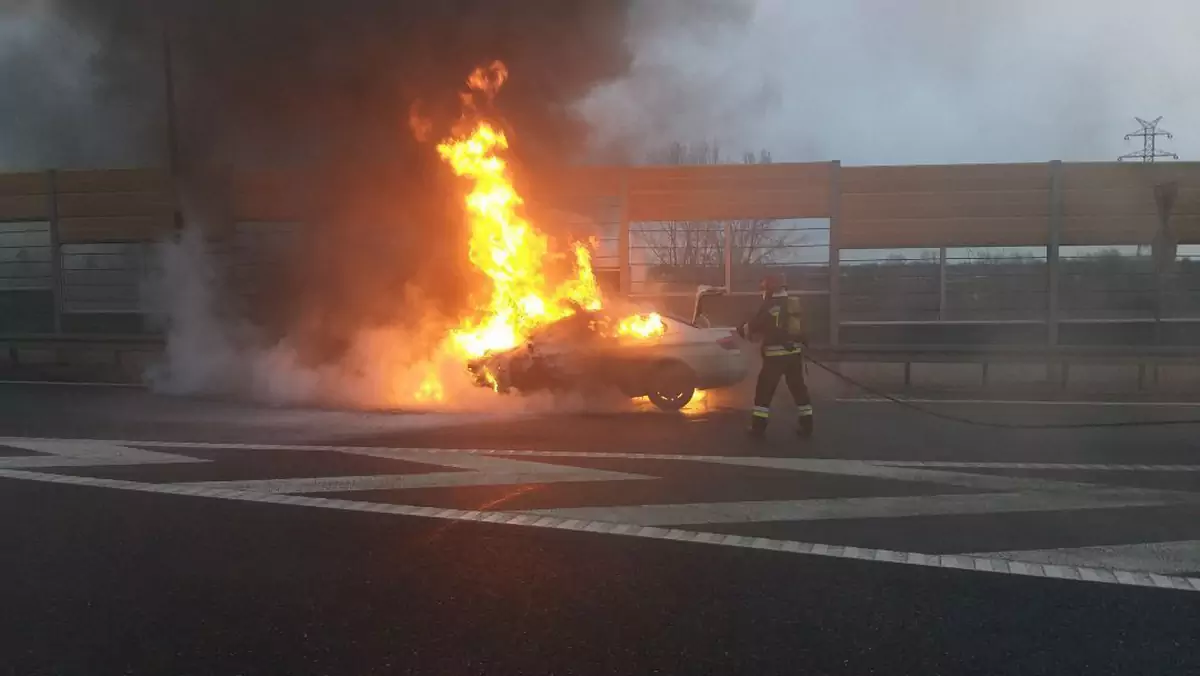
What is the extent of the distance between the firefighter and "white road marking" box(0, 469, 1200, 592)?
3.55 metres

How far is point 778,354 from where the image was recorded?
888 cm

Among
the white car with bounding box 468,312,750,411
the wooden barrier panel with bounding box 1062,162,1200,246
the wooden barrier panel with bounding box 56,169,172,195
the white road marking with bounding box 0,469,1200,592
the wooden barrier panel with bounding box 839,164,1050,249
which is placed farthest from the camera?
the wooden barrier panel with bounding box 839,164,1050,249

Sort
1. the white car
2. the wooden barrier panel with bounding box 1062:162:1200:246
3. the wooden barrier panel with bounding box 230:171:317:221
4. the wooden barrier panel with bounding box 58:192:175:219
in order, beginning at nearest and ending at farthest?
the white car → the wooden barrier panel with bounding box 230:171:317:221 → the wooden barrier panel with bounding box 1062:162:1200:246 → the wooden barrier panel with bounding box 58:192:175:219

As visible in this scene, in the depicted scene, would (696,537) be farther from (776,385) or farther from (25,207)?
(25,207)

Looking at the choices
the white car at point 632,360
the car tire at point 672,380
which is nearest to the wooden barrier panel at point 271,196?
the white car at point 632,360

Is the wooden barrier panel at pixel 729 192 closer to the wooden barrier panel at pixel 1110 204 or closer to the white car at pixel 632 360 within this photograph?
the wooden barrier panel at pixel 1110 204

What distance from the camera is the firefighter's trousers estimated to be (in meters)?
8.78

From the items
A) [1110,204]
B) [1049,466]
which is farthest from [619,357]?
[1110,204]

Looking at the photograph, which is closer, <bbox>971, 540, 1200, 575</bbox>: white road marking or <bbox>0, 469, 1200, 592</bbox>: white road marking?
<bbox>0, 469, 1200, 592</bbox>: white road marking

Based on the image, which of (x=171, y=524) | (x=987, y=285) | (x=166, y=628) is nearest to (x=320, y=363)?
(x=171, y=524)

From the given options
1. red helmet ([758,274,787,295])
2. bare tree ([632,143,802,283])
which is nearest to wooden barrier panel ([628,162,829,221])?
bare tree ([632,143,802,283])

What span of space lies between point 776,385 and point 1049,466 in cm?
Result: 250

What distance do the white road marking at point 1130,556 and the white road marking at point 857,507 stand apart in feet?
2.72

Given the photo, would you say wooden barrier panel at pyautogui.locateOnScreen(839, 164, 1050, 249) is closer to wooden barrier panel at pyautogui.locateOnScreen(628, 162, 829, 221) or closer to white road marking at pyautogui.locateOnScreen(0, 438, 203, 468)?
wooden barrier panel at pyautogui.locateOnScreen(628, 162, 829, 221)
